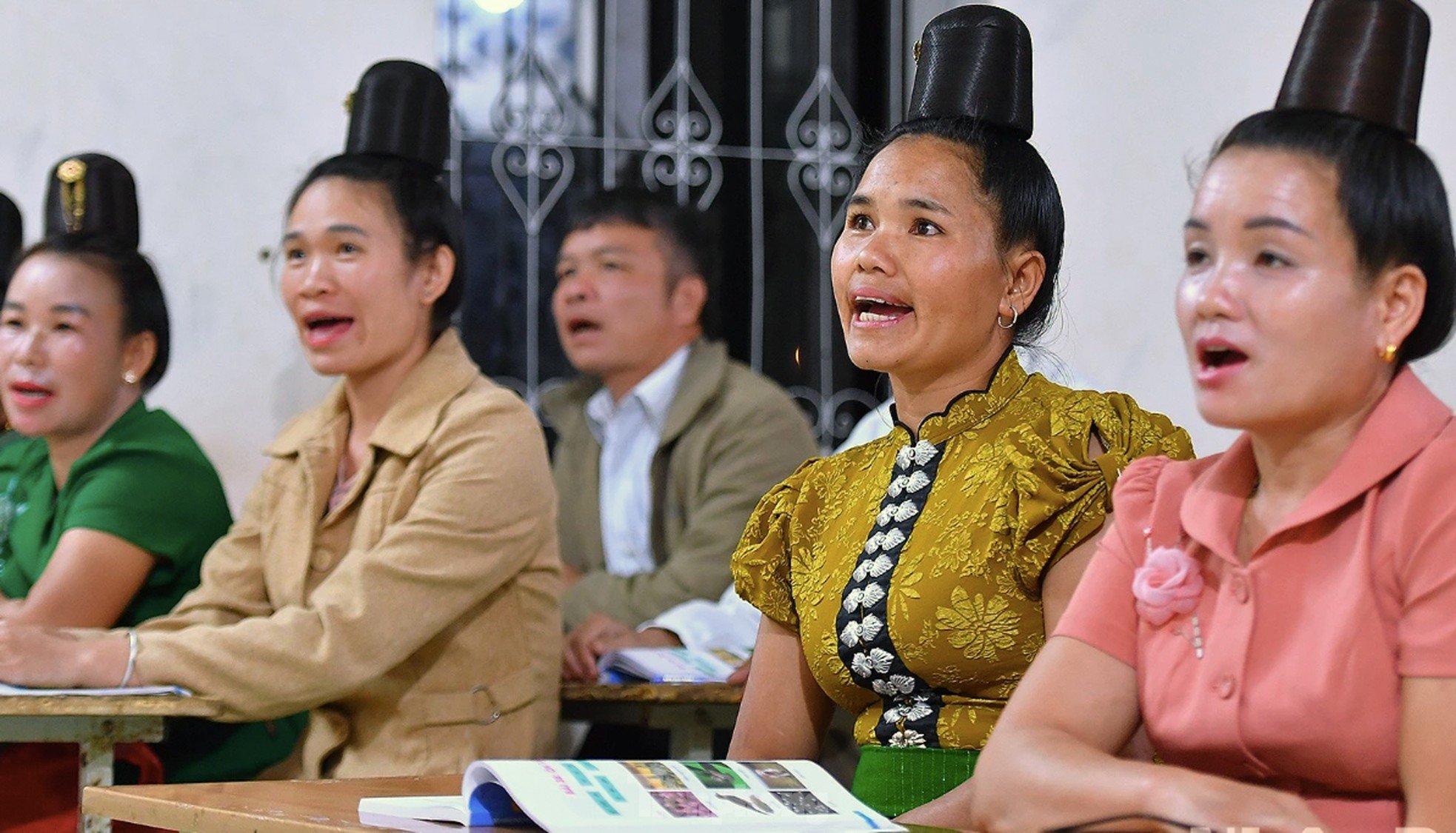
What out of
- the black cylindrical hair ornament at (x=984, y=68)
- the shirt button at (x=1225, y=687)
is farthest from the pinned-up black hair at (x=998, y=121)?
the shirt button at (x=1225, y=687)

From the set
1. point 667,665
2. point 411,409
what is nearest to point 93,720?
point 411,409

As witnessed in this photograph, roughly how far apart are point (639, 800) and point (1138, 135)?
8.25 feet

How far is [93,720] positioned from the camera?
8.36 ft

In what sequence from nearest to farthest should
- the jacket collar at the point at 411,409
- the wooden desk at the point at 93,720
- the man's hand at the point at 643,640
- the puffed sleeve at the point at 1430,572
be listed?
A: 1. the puffed sleeve at the point at 1430,572
2. the wooden desk at the point at 93,720
3. the jacket collar at the point at 411,409
4. the man's hand at the point at 643,640

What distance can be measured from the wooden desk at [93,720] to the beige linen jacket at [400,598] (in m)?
0.13

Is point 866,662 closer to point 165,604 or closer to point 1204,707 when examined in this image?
point 1204,707

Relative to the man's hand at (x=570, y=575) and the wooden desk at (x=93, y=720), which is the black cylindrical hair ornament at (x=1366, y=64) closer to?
the wooden desk at (x=93, y=720)

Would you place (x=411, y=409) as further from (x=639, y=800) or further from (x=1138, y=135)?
(x=639, y=800)

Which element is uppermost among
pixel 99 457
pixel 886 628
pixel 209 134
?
pixel 209 134

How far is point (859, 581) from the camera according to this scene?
2.06 meters

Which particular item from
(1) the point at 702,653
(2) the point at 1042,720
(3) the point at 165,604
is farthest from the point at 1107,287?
(2) the point at 1042,720

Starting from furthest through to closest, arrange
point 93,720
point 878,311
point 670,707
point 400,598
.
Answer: point 670,707 < point 400,598 < point 93,720 < point 878,311

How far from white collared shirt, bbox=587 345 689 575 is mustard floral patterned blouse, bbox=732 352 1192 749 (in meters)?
2.04

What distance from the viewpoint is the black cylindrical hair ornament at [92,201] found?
12.1 ft
